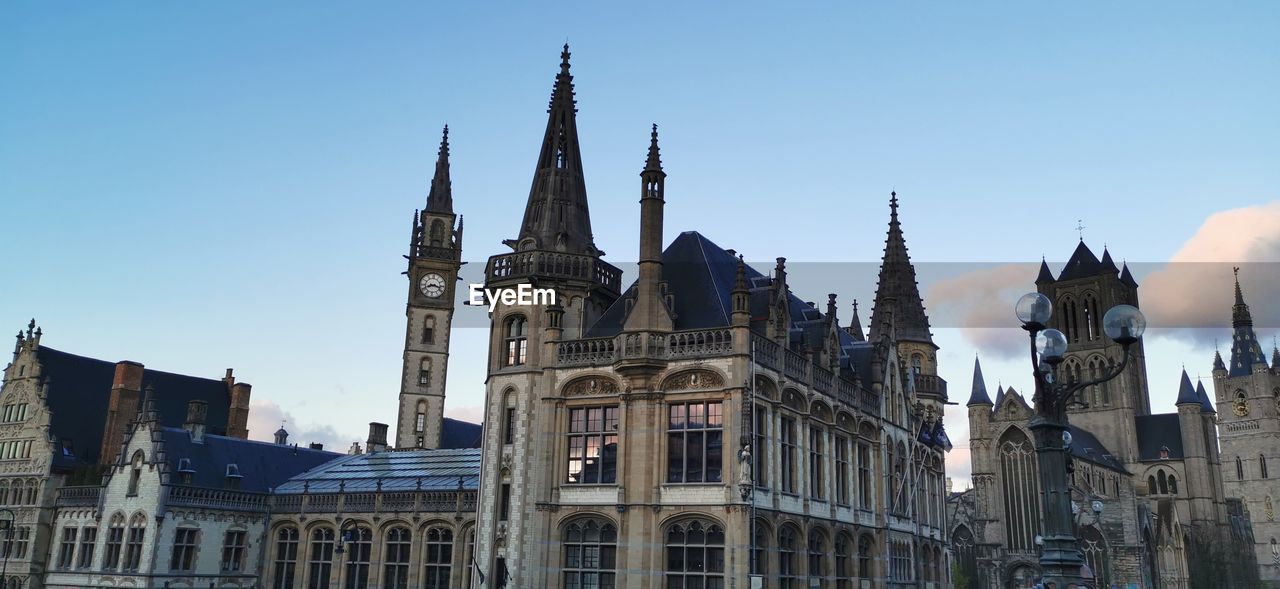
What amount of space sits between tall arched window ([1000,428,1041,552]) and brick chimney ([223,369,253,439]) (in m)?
68.8

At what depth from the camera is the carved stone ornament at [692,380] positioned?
3575cm

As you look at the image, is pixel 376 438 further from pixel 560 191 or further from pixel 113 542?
pixel 560 191


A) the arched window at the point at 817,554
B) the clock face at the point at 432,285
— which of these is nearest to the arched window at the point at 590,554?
the arched window at the point at 817,554

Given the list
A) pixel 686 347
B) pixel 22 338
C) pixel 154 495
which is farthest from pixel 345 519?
pixel 22 338

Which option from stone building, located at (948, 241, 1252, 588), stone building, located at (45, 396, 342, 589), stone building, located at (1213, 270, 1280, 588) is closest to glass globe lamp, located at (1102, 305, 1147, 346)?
stone building, located at (45, 396, 342, 589)

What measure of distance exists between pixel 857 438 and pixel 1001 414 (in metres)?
64.5

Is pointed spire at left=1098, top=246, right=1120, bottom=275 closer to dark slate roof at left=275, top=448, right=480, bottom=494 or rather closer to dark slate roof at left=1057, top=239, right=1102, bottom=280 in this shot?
dark slate roof at left=1057, top=239, right=1102, bottom=280

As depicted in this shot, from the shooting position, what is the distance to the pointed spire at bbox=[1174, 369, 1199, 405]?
12100 cm

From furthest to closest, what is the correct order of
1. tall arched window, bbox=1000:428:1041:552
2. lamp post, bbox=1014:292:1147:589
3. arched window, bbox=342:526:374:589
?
tall arched window, bbox=1000:428:1041:552 < arched window, bbox=342:526:374:589 < lamp post, bbox=1014:292:1147:589

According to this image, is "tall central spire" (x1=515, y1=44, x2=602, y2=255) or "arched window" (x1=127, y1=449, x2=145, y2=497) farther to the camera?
"arched window" (x1=127, y1=449, x2=145, y2=497)

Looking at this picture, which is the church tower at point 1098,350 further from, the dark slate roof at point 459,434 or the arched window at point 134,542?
the arched window at point 134,542

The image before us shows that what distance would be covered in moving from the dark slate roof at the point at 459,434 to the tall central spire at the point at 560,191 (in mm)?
35358

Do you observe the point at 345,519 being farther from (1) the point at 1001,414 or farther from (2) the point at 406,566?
(1) the point at 1001,414

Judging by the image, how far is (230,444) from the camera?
5341 centimetres
